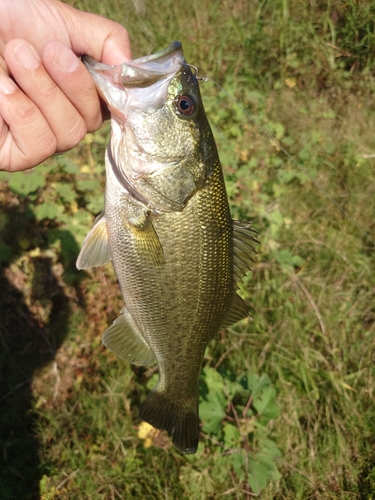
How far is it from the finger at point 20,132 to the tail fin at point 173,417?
1296 millimetres

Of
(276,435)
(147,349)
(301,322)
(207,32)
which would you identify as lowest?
(276,435)

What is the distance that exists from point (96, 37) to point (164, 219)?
892 millimetres

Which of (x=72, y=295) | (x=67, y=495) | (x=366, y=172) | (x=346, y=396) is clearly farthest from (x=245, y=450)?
(x=366, y=172)

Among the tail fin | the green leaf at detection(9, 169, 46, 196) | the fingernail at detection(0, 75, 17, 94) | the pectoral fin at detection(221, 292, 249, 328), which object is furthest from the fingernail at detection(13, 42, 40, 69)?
the green leaf at detection(9, 169, 46, 196)

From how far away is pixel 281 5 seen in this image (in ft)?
15.5

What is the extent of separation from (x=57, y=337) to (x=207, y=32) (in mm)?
3663

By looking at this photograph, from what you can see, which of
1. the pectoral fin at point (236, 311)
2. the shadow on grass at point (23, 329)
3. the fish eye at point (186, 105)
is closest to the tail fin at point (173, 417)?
the pectoral fin at point (236, 311)

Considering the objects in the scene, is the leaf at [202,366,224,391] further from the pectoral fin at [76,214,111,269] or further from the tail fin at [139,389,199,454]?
the pectoral fin at [76,214,111,269]

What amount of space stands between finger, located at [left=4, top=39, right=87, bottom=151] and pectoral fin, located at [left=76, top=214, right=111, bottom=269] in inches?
15.6

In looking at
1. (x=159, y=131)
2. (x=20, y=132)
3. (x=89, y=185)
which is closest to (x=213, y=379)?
(x=89, y=185)

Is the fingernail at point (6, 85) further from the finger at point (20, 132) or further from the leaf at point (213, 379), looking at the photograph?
the leaf at point (213, 379)

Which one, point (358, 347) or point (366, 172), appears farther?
point (366, 172)

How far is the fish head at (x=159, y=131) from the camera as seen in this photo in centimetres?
168

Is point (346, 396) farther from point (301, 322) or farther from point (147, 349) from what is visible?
point (147, 349)
